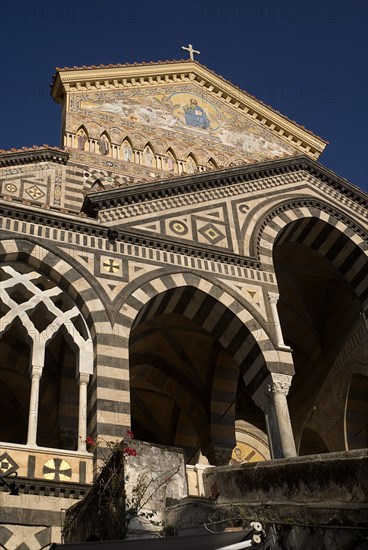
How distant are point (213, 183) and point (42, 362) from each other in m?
7.29

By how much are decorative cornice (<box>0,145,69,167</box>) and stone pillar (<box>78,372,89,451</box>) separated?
922 centimetres

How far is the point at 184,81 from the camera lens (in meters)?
25.9

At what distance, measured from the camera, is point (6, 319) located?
12.9 meters

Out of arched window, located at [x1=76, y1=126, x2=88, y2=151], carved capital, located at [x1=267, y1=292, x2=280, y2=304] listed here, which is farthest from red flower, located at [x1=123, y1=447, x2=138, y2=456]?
arched window, located at [x1=76, y1=126, x2=88, y2=151]

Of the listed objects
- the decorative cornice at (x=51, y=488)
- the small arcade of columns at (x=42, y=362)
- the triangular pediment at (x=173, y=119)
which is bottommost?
the decorative cornice at (x=51, y=488)

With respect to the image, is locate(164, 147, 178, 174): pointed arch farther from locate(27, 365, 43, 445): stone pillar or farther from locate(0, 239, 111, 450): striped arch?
locate(27, 365, 43, 445): stone pillar

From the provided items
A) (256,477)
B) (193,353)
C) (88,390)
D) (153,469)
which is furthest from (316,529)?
(193,353)

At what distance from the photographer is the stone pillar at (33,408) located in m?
11.7

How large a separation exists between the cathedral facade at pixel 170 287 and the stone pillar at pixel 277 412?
0.04 metres

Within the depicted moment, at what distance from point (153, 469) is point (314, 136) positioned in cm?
2103

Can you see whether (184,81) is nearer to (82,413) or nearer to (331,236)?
(331,236)

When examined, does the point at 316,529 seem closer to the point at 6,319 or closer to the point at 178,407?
the point at 6,319

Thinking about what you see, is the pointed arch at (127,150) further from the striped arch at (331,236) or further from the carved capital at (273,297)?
the carved capital at (273,297)

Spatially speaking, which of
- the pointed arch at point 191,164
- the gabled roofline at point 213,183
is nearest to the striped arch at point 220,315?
the gabled roofline at point 213,183
